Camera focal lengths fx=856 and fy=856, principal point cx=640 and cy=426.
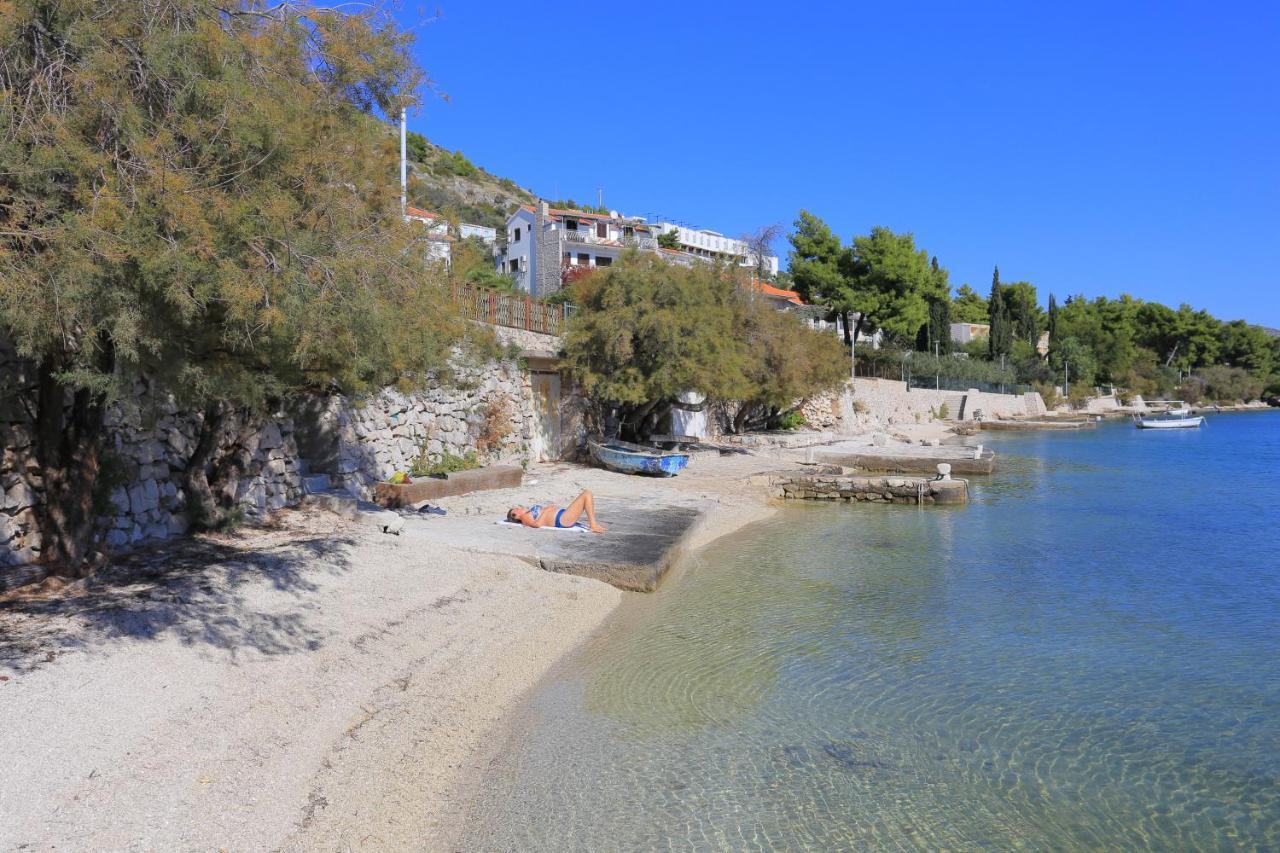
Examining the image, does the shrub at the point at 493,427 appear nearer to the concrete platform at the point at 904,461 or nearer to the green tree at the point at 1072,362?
the concrete platform at the point at 904,461

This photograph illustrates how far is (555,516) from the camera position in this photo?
591 inches

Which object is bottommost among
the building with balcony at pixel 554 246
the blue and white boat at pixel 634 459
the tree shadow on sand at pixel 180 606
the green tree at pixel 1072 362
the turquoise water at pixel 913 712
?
the turquoise water at pixel 913 712

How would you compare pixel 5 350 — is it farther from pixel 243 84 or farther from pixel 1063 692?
pixel 1063 692

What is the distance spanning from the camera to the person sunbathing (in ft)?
48.6

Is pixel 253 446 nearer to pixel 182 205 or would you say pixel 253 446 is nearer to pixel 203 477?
pixel 203 477

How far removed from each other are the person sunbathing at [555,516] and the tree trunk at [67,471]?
7.03 meters

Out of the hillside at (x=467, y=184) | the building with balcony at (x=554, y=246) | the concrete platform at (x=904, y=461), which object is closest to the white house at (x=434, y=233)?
the concrete platform at (x=904, y=461)

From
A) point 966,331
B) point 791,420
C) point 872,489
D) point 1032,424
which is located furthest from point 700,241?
point 872,489

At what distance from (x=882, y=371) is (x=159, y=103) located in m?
62.3

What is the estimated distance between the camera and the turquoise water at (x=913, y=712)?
6.31m

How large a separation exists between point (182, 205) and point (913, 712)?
7836 millimetres

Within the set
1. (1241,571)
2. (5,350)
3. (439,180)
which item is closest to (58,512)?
(5,350)

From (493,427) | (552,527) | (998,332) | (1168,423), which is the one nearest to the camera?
(552,527)

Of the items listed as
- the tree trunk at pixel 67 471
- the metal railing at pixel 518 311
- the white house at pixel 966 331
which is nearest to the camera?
the tree trunk at pixel 67 471
